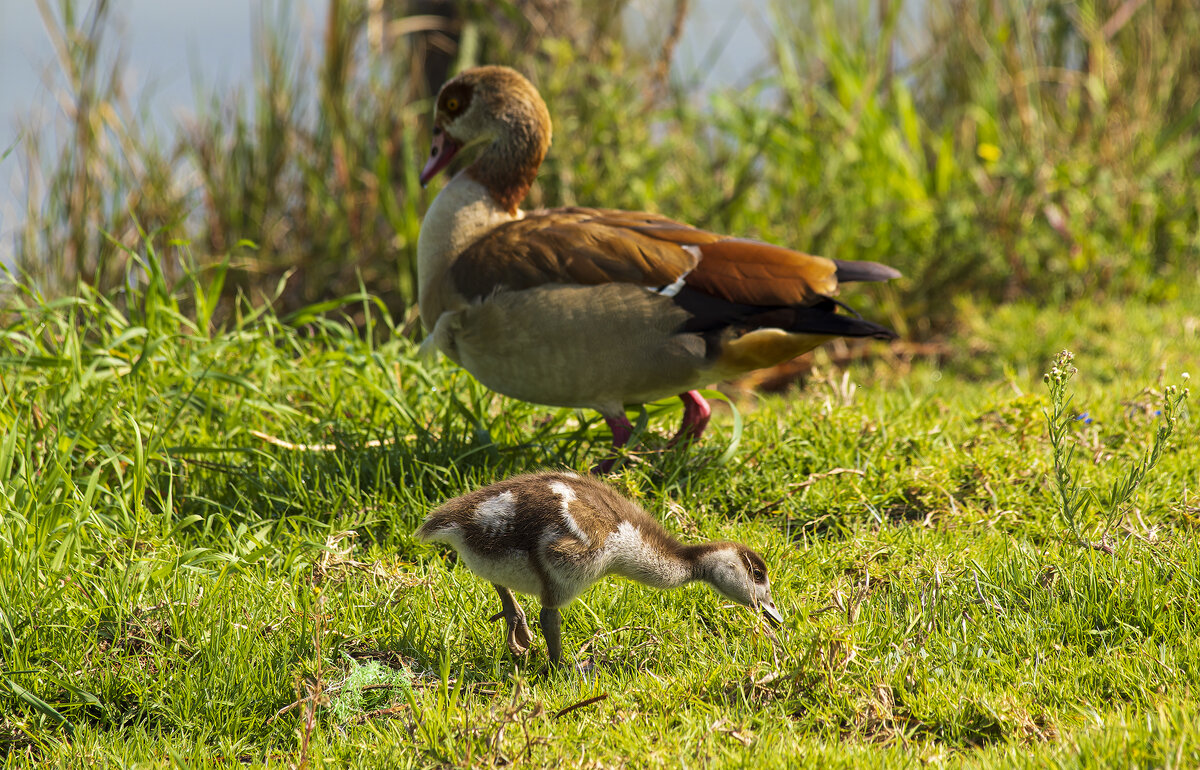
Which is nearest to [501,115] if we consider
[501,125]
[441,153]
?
[501,125]

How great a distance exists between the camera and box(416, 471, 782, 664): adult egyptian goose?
10.1 feet

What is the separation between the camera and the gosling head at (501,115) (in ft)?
16.4

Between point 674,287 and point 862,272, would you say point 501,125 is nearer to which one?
point 674,287

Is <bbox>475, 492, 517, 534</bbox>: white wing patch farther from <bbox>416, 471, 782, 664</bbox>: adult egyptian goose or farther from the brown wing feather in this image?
the brown wing feather

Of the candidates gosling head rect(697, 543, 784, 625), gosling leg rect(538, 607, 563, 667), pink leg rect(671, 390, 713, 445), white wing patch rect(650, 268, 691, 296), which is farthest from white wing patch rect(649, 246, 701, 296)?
gosling leg rect(538, 607, 563, 667)

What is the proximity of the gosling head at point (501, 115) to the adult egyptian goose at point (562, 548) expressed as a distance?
2084 mm

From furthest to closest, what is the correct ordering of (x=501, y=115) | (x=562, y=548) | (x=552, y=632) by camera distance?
(x=501, y=115) → (x=552, y=632) → (x=562, y=548)

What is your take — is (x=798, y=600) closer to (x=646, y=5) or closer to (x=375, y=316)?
(x=375, y=316)

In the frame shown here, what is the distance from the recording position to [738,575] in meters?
3.28

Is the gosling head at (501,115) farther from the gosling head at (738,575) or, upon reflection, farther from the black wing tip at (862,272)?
the gosling head at (738,575)

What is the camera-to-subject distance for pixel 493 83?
505cm

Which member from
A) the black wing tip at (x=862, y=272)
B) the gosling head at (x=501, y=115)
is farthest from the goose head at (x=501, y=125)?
the black wing tip at (x=862, y=272)

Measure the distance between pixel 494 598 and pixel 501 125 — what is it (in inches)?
93.0

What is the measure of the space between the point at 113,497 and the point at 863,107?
6351 millimetres
